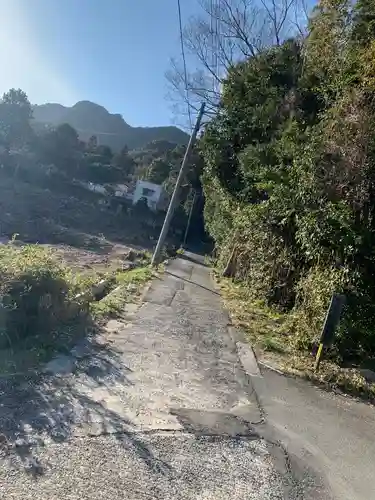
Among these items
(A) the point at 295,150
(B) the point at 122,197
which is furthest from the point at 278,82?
(B) the point at 122,197

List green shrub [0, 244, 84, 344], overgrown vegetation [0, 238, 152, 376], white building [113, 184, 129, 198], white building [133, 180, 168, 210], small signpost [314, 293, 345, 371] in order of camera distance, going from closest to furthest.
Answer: overgrown vegetation [0, 238, 152, 376] < green shrub [0, 244, 84, 344] < small signpost [314, 293, 345, 371] < white building [133, 180, 168, 210] < white building [113, 184, 129, 198]

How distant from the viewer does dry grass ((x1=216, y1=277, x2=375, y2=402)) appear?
222 inches

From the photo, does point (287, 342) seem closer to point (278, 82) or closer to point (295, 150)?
point (295, 150)

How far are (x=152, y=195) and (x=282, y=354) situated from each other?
55452mm

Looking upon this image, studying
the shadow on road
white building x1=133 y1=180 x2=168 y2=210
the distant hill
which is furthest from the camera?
the distant hill

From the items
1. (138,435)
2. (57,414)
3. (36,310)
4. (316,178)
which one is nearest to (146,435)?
(138,435)

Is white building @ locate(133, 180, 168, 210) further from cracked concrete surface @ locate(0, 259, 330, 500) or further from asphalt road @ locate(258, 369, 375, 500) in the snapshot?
cracked concrete surface @ locate(0, 259, 330, 500)

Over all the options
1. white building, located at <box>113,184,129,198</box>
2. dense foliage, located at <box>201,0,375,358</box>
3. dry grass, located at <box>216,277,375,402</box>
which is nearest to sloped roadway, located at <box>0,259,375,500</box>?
dry grass, located at <box>216,277,375,402</box>

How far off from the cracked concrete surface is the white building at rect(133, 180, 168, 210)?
5536cm

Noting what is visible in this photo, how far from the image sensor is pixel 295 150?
9367mm

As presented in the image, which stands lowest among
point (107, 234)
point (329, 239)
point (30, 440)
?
point (107, 234)

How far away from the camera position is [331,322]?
5.93 m

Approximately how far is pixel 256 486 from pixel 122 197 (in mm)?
64348

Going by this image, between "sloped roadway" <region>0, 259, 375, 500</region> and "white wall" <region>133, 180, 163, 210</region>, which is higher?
"white wall" <region>133, 180, 163, 210</region>
